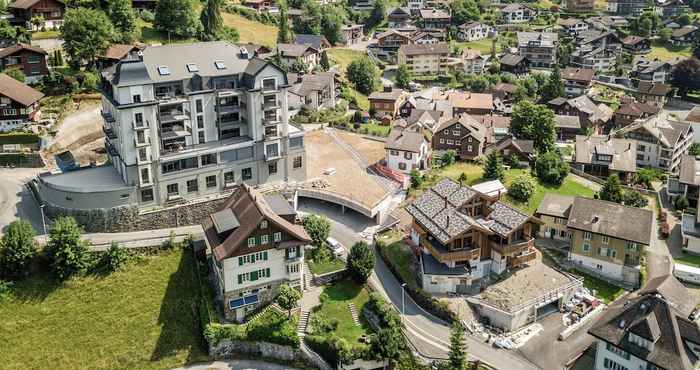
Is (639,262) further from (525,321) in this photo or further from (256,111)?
(256,111)

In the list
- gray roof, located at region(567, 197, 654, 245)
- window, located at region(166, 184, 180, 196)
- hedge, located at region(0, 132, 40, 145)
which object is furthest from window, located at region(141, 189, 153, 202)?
gray roof, located at region(567, 197, 654, 245)

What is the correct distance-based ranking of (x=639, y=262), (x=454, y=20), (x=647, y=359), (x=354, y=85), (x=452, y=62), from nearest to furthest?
1. (x=647, y=359)
2. (x=639, y=262)
3. (x=354, y=85)
4. (x=452, y=62)
5. (x=454, y=20)

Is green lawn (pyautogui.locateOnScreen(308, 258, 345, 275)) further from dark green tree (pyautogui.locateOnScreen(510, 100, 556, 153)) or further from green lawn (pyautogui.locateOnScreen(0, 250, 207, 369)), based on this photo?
dark green tree (pyautogui.locateOnScreen(510, 100, 556, 153))

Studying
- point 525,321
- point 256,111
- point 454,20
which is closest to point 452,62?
point 454,20

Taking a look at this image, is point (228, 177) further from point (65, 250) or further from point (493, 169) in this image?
point (493, 169)

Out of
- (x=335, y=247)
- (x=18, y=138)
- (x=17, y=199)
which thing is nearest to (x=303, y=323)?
(x=335, y=247)

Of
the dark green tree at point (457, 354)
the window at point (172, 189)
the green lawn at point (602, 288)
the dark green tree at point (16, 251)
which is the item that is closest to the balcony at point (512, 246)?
the green lawn at point (602, 288)
